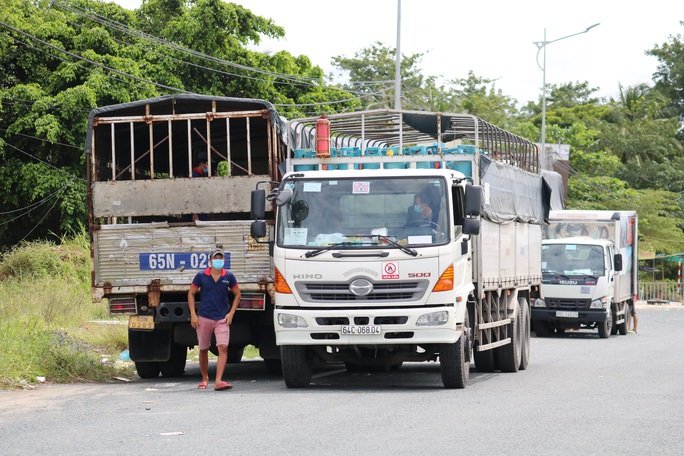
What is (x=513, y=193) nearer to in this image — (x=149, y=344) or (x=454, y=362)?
(x=454, y=362)

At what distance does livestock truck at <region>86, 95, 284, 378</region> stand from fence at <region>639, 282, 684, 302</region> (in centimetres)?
4131

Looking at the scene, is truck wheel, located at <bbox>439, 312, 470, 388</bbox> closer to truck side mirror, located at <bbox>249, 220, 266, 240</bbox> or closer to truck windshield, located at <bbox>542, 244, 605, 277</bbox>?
truck side mirror, located at <bbox>249, 220, 266, 240</bbox>

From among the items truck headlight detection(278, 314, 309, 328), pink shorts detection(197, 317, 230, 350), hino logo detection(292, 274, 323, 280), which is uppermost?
hino logo detection(292, 274, 323, 280)

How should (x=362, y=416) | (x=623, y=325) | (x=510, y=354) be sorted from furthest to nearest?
(x=623, y=325) → (x=510, y=354) → (x=362, y=416)

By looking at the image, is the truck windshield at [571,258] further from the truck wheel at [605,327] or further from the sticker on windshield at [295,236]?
the sticker on windshield at [295,236]

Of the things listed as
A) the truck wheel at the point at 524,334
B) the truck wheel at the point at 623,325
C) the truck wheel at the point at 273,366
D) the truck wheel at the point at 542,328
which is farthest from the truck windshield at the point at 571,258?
the truck wheel at the point at 273,366

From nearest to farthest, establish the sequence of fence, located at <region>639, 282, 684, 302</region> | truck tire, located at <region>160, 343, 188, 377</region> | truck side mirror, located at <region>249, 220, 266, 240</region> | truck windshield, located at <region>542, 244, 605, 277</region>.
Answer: truck side mirror, located at <region>249, 220, 266, 240</region>
truck tire, located at <region>160, 343, 188, 377</region>
truck windshield, located at <region>542, 244, 605, 277</region>
fence, located at <region>639, 282, 684, 302</region>

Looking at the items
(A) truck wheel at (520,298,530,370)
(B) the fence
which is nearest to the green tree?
(B) the fence

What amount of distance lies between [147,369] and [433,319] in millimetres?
4906

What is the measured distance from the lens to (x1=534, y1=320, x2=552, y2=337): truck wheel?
1118 inches

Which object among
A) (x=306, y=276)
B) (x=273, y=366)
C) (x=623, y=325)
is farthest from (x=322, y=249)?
(x=623, y=325)

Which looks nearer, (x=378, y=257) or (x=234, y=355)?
(x=378, y=257)

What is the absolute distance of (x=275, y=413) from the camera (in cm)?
1050

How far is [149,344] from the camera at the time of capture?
14.9 metres
